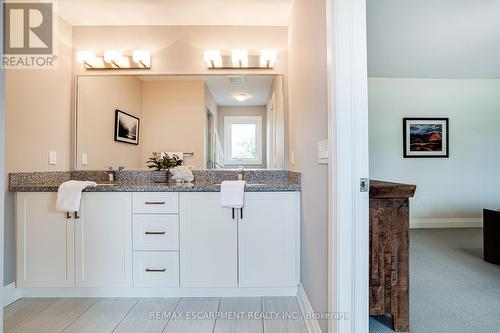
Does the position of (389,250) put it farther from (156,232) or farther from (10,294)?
(10,294)

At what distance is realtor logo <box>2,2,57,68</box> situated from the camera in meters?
2.04

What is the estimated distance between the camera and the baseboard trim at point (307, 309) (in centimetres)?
151

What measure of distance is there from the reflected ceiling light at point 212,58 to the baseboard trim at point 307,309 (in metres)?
2.12

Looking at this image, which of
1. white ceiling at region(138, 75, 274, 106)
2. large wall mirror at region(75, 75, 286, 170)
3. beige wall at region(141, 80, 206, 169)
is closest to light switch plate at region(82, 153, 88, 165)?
large wall mirror at region(75, 75, 286, 170)

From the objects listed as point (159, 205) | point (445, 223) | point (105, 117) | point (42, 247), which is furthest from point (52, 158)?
point (445, 223)

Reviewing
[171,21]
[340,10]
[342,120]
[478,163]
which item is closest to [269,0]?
[171,21]

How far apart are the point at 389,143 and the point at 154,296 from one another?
379cm

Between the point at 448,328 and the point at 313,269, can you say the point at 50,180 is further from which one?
the point at 448,328

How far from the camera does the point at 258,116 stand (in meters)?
2.67

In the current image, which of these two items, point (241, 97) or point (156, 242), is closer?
point (156, 242)

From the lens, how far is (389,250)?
1.51 m

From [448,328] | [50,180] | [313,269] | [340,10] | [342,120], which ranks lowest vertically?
[448,328]

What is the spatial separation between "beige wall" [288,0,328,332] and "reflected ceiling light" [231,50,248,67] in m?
0.53

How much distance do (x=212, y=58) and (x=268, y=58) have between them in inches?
21.4
